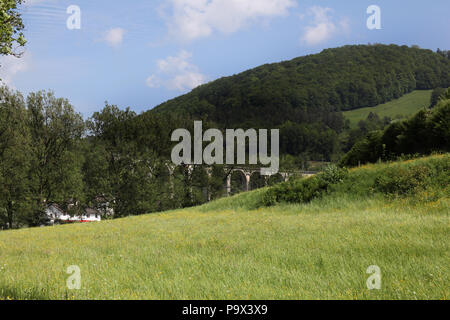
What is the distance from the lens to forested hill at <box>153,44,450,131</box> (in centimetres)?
14238

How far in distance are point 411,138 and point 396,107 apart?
573ft

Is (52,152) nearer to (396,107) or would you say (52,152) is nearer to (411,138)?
(411,138)

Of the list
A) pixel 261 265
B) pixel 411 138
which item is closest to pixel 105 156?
pixel 411 138

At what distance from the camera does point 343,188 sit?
18531mm

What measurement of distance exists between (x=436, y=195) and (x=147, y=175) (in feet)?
118

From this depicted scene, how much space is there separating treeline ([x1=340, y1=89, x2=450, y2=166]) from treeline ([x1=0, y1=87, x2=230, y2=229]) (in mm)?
28724

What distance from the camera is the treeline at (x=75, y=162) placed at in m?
35.4

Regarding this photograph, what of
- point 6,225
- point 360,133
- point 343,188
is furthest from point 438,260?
point 360,133

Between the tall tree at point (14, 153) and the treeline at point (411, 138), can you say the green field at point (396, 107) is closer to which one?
the treeline at point (411, 138)

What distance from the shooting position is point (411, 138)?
68.2ft

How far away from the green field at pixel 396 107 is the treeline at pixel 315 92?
3.92 meters

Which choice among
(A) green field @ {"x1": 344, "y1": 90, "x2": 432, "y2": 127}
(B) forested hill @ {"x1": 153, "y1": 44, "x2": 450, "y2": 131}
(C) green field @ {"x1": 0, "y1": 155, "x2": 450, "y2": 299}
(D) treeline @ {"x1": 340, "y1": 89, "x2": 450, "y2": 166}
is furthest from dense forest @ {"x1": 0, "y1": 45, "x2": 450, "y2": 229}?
(A) green field @ {"x1": 344, "y1": 90, "x2": 432, "y2": 127}

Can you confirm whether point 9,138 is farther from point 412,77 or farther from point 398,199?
point 412,77

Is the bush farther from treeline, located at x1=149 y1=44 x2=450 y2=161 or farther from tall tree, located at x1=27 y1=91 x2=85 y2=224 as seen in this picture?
treeline, located at x1=149 y1=44 x2=450 y2=161
